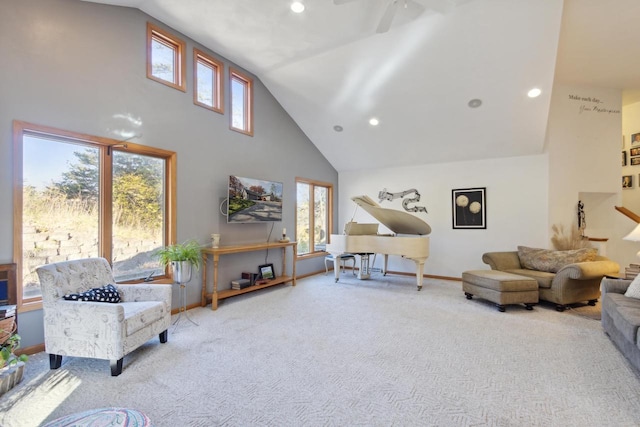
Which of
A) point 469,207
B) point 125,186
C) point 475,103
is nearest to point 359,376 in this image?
point 125,186

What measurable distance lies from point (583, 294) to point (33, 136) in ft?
22.7

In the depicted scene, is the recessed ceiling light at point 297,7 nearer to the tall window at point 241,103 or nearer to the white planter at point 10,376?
the tall window at point 241,103

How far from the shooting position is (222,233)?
15.8 ft

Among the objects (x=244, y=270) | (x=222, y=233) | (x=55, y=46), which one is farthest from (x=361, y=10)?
(x=244, y=270)

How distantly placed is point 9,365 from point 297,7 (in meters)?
4.22

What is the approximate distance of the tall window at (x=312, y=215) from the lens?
6602 mm

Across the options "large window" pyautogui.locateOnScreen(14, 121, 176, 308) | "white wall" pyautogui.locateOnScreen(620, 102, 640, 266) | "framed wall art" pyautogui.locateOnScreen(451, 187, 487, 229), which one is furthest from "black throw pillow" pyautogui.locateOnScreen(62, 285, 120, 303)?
"white wall" pyautogui.locateOnScreen(620, 102, 640, 266)

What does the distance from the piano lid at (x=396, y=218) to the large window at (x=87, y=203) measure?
3.12 meters

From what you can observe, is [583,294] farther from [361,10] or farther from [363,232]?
[361,10]

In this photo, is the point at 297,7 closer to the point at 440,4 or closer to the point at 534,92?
the point at 440,4

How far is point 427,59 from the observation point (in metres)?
4.34

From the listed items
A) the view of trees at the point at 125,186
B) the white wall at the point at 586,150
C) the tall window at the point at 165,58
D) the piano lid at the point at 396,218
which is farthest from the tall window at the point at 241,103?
the white wall at the point at 586,150

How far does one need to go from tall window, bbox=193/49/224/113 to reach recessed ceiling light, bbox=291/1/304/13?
1.78 metres

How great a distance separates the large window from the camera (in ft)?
9.74
